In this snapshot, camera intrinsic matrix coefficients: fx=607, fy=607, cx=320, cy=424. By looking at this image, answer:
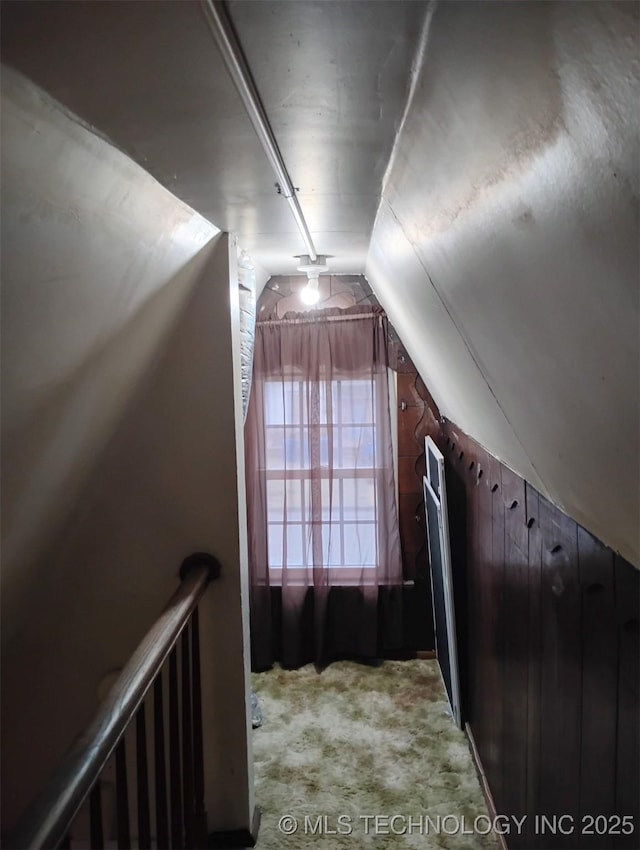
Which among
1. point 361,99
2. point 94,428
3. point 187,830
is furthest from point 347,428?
point 361,99

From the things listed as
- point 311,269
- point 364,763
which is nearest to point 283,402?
point 311,269

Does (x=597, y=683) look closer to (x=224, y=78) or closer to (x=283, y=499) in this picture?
(x=224, y=78)

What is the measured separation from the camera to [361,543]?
11.0 feet

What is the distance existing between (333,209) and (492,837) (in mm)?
2119

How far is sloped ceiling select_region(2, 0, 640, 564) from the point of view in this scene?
52 cm

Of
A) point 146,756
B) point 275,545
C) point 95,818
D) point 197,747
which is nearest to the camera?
point 95,818

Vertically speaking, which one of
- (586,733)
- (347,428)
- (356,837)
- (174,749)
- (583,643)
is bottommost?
(356,837)

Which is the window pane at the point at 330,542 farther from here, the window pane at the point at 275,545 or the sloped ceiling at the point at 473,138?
the sloped ceiling at the point at 473,138

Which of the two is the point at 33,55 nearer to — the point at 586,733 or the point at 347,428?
the point at 586,733

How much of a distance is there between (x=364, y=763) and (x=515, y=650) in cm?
109

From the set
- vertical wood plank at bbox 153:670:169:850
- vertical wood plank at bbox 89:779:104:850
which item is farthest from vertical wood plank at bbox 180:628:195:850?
vertical wood plank at bbox 89:779:104:850

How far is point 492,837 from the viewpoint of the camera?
2084mm

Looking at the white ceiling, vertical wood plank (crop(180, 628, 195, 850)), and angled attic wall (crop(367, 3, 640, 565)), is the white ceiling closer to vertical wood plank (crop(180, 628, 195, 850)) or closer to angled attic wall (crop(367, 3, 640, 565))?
angled attic wall (crop(367, 3, 640, 565))

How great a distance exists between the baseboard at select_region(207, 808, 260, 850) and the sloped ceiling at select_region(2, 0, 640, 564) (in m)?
1.65
